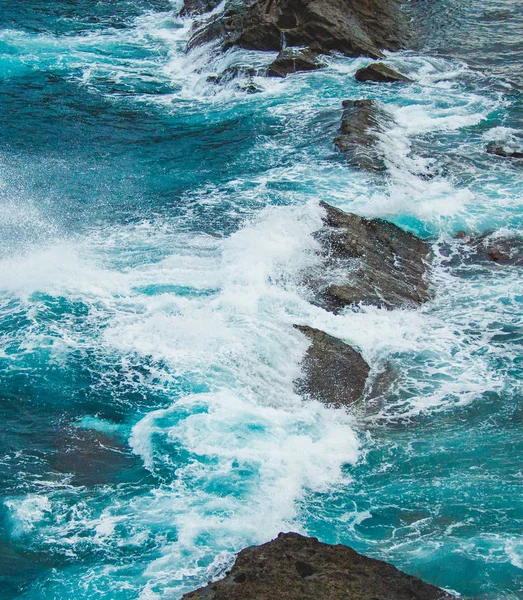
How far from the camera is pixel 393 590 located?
6578 millimetres

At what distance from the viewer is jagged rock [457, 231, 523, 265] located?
43.0ft

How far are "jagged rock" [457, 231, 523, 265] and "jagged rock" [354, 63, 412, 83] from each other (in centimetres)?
699

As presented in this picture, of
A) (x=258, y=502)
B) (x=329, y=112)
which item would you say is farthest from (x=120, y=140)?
(x=258, y=502)

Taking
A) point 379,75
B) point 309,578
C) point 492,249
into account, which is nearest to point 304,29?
point 379,75

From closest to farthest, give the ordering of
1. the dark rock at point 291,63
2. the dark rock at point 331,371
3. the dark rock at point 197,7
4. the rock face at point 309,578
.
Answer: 1. the rock face at point 309,578
2. the dark rock at point 331,371
3. the dark rock at point 291,63
4. the dark rock at point 197,7

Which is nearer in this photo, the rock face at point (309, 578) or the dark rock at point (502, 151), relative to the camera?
the rock face at point (309, 578)

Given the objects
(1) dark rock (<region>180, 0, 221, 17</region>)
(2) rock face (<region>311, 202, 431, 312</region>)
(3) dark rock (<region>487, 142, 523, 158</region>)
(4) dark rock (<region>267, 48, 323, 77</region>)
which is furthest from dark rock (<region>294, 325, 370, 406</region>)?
(1) dark rock (<region>180, 0, 221, 17</region>)

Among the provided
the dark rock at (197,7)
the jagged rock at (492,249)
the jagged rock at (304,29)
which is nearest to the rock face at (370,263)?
the jagged rock at (492,249)

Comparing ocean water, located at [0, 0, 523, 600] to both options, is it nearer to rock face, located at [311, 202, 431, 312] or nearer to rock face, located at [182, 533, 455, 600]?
rock face, located at [311, 202, 431, 312]

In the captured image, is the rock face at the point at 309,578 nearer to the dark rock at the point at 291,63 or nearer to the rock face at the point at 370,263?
the rock face at the point at 370,263

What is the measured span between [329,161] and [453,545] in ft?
31.1

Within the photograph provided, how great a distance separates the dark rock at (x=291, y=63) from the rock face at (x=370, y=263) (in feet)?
25.2

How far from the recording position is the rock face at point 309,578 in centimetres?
644

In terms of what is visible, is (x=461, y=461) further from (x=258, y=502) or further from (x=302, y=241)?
(x=302, y=241)
